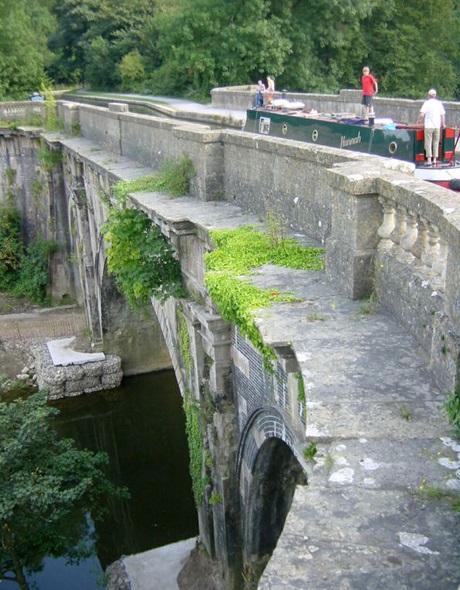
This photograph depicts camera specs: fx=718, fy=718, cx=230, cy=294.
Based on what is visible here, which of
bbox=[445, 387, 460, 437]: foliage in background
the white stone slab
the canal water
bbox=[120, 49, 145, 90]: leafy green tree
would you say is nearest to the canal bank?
the canal water

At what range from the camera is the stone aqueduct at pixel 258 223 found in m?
5.11

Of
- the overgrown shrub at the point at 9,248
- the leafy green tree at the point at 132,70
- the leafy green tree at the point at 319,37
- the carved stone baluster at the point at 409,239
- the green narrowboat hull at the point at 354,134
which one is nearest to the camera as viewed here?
the carved stone baluster at the point at 409,239

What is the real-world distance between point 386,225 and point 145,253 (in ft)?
15.4

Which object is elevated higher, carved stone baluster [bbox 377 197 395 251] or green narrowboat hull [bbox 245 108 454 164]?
green narrowboat hull [bbox 245 108 454 164]

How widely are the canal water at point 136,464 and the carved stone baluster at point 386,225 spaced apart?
916cm

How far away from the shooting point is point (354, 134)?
34.1 feet

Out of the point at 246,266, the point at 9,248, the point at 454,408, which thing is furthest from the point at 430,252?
the point at 9,248

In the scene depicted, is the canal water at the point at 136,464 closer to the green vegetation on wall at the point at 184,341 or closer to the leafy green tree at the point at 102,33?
the green vegetation on wall at the point at 184,341

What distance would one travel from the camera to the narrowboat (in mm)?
9195

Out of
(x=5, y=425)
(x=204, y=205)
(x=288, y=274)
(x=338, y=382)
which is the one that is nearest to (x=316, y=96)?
(x=204, y=205)

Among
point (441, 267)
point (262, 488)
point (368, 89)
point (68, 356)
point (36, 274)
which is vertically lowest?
point (68, 356)

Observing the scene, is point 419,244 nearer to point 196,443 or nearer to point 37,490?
point 196,443

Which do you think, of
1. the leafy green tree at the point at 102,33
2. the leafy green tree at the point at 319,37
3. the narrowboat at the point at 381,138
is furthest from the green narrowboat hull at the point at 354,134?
the leafy green tree at the point at 102,33

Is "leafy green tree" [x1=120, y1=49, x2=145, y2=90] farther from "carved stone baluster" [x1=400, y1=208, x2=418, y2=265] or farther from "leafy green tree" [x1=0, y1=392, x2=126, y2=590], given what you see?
"carved stone baluster" [x1=400, y1=208, x2=418, y2=265]
